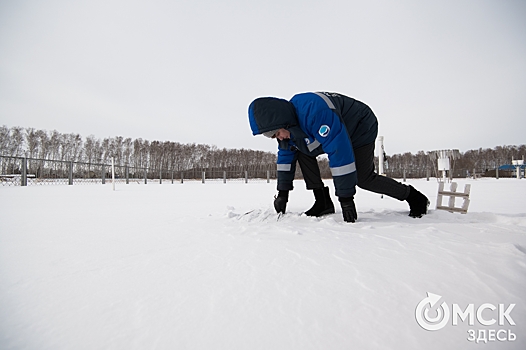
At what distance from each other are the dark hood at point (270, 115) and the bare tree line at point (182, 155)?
24147 mm

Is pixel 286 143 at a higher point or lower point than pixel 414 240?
higher

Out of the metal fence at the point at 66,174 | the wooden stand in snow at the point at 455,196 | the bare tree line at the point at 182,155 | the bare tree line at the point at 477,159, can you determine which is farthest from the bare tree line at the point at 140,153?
the wooden stand in snow at the point at 455,196

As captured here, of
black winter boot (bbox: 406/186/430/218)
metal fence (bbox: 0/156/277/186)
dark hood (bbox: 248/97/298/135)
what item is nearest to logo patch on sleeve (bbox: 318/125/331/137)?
dark hood (bbox: 248/97/298/135)

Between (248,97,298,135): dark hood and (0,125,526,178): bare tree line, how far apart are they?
24147mm

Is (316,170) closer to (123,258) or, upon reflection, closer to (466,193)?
(466,193)

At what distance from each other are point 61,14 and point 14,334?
5549 millimetres

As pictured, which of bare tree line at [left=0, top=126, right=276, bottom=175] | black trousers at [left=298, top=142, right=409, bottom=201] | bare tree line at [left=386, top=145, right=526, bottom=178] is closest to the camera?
black trousers at [left=298, top=142, right=409, bottom=201]

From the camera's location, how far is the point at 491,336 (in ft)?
1.70

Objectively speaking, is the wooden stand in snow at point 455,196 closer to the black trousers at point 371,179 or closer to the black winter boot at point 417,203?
the black winter boot at point 417,203

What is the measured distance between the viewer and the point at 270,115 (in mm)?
1615

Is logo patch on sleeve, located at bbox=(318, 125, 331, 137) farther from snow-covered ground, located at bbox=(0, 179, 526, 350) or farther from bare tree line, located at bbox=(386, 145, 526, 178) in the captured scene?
bare tree line, located at bbox=(386, 145, 526, 178)

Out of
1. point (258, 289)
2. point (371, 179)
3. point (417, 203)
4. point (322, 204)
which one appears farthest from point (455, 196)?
point (258, 289)

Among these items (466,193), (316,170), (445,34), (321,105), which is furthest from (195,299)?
(445,34)

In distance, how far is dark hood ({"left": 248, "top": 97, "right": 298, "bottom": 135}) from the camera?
1.62m
